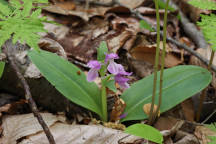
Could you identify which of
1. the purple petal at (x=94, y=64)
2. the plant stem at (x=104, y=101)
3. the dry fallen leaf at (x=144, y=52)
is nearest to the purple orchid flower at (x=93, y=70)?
the purple petal at (x=94, y=64)

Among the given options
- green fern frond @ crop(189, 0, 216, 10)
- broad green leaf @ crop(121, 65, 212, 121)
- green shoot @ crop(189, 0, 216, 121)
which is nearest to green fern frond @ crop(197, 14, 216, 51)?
green shoot @ crop(189, 0, 216, 121)

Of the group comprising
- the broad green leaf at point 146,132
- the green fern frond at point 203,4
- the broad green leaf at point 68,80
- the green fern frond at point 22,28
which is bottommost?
the broad green leaf at point 146,132

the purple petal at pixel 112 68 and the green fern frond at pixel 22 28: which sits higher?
the green fern frond at pixel 22 28

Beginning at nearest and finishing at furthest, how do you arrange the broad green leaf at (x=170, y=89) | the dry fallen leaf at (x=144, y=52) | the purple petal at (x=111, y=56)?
the purple petal at (x=111, y=56)
the broad green leaf at (x=170, y=89)
the dry fallen leaf at (x=144, y=52)

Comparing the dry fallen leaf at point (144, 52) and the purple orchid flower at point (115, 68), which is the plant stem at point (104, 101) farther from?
the dry fallen leaf at point (144, 52)

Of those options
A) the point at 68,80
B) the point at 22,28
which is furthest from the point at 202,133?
the point at 22,28

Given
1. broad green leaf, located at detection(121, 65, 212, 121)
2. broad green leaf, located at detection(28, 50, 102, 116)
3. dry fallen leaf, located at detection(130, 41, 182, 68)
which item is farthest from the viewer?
dry fallen leaf, located at detection(130, 41, 182, 68)

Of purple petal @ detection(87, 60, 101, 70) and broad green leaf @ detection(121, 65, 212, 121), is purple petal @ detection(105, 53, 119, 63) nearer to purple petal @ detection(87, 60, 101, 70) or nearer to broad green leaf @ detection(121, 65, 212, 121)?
purple petal @ detection(87, 60, 101, 70)

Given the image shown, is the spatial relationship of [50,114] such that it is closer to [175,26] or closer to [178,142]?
[178,142]
